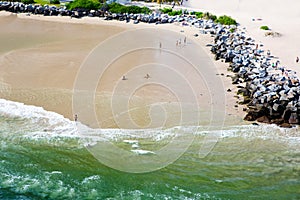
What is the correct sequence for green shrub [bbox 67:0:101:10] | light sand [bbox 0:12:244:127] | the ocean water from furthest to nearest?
green shrub [bbox 67:0:101:10] → light sand [bbox 0:12:244:127] → the ocean water

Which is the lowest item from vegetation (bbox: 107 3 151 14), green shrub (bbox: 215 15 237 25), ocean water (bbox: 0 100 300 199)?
ocean water (bbox: 0 100 300 199)

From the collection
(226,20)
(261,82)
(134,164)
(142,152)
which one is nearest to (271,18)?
(226,20)

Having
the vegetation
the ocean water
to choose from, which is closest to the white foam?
the ocean water

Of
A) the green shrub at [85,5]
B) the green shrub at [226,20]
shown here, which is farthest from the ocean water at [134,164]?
the green shrub at [85,5]

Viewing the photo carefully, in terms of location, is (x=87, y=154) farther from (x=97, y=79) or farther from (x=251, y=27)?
(x=251, y=27)

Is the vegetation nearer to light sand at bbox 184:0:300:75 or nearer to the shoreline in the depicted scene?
the shoreline

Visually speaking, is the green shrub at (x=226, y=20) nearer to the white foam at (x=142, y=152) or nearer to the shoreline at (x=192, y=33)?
the shoreline at (x=192, y=33)
